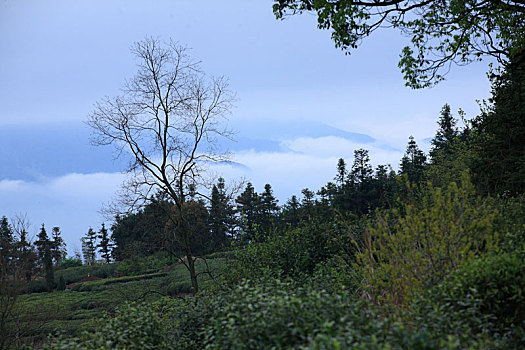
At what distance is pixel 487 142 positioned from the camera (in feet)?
38.5

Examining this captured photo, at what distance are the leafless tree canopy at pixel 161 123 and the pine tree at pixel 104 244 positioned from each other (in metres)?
→ 27.5

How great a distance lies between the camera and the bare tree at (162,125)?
1098 centimetres

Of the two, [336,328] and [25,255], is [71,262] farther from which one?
[336,328]

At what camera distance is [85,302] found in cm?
1775

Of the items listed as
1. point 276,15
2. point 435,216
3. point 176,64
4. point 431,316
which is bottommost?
point 431,316

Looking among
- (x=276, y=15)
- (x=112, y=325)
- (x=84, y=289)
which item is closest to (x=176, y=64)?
(x=276, y=15)

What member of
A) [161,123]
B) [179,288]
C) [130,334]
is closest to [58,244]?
[179,288]

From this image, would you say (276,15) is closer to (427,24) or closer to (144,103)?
(427,24)

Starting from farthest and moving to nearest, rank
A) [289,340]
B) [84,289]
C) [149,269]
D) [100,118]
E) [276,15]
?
[149,269]
[84,289]
[100,118]
[276,15]
[289,340]

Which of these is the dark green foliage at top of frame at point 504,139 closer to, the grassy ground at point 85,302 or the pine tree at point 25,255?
the grassy ground at point 85,302

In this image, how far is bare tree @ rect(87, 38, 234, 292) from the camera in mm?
10977

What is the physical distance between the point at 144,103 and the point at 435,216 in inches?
329

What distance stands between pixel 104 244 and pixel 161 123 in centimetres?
2918

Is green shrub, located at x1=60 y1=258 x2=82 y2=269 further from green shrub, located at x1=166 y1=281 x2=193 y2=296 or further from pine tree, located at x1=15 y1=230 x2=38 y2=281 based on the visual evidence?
pine tree, located at x1=15 y1=230 x2=38 y2=281
